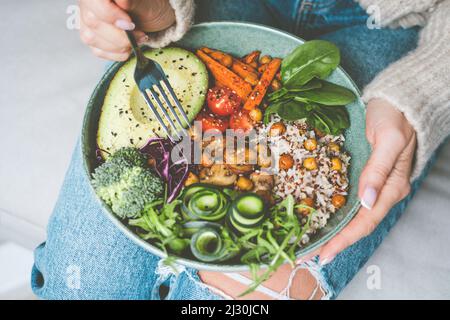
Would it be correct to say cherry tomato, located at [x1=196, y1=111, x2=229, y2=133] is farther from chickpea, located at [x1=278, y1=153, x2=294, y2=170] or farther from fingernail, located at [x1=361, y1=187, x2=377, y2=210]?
fingernail, located at [x1=361, y1=187, x2=377, y2=210]

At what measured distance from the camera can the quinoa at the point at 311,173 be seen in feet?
3.18

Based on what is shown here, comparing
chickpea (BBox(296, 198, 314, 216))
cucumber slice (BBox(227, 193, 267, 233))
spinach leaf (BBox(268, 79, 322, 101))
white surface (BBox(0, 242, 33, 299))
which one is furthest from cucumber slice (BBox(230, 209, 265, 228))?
white surface (BBox(0, 242, 33, 299))

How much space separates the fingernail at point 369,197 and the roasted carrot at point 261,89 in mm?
337

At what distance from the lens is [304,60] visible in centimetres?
103

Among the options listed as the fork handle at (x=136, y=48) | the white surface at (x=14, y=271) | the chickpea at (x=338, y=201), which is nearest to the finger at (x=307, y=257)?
the chickpea at (x=338, y=201)

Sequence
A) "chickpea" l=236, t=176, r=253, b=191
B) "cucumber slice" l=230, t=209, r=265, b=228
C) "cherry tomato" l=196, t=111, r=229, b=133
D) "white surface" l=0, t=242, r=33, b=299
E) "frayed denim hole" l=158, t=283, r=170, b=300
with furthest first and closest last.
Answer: "white surface" l=0, t=242, r=33, b=299
"frayed denim hole" l=158, t=283, r=170, b=300
"cherry tomato" l=196, t=111, r=229, b=133
"chickpea" l=236, t=176, r=253, b=191
"cucumber slice" l=230, t=209, r=265, b=228

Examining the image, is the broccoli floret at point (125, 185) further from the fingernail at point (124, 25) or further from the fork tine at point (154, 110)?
the fingernail at point (124, 25)

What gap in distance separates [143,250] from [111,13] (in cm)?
60

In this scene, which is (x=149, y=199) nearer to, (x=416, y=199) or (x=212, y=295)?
(x=212, y=295)

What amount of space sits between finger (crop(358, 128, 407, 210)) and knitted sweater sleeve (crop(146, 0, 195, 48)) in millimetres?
529

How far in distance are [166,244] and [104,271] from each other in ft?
1.14

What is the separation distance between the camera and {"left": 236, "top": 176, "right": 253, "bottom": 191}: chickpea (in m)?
0.95
